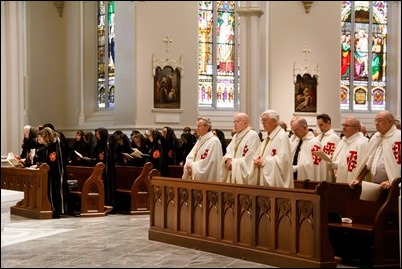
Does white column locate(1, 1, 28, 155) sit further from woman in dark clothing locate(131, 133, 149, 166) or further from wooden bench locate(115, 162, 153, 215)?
wooden bench locate(115, 162, 153, 215)

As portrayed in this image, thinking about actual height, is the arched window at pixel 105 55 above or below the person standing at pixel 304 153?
above

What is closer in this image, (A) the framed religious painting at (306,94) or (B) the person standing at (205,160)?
(B) the person standing at (205,160)

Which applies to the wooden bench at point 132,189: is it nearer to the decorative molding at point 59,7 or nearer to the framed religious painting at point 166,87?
the framed religious painting at point 166,87

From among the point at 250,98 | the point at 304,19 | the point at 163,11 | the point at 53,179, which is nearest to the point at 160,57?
the point at 163,11

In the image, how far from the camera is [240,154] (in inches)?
379

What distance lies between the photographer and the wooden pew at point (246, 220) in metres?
7.46

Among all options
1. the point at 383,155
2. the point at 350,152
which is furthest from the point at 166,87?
the point at 383,155

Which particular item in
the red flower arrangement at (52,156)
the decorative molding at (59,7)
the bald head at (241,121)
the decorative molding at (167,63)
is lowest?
the red flower arrangement at (52,156)

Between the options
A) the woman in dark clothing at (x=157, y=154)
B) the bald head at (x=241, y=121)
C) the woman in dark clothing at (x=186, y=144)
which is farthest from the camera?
the woman in dark clothing at (x=186, y=144)

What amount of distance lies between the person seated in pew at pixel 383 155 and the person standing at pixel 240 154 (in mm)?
1486

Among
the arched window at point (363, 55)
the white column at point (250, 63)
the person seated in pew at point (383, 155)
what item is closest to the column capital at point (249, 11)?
the white column at point (250, 63)

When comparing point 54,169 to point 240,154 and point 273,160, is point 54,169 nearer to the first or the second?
point 240,154

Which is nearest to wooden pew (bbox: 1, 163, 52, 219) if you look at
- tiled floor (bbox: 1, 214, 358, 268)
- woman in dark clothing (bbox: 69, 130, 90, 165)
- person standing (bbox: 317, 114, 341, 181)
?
tiled floor (bbox: 1, 214, 358, 268)

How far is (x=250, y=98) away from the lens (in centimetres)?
1881
